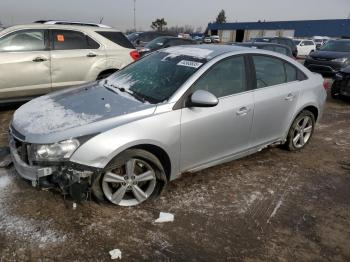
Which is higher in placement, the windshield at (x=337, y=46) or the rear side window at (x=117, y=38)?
the rear side window at (x=117, y=38)

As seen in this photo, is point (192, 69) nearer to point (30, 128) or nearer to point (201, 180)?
point (201, 180)

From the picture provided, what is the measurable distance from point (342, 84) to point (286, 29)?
172 ft

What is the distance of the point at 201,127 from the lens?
12.4ft

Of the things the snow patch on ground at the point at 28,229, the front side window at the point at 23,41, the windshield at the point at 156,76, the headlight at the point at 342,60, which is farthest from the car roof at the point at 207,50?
the headlight at the point at 342,60

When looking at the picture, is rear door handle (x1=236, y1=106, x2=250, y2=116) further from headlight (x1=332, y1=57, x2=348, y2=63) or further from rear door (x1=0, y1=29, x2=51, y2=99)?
headlight (x1=332, y1=57, x2=348, y2=63)

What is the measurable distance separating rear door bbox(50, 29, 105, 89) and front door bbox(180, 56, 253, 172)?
394 cm

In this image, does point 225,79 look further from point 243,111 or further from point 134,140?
point 134,140

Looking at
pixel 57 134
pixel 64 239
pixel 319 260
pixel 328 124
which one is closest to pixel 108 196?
pixel 64 239

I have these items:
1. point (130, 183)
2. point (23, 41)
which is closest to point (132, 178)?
point (130, 183)

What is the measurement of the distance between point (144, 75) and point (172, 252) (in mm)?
2176

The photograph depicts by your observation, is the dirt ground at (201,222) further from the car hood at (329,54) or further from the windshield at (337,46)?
the windshield at (337,46)

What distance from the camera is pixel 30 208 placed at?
3510mm

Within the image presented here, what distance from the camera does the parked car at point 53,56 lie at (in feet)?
21.5

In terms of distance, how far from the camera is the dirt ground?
300 centimetres
